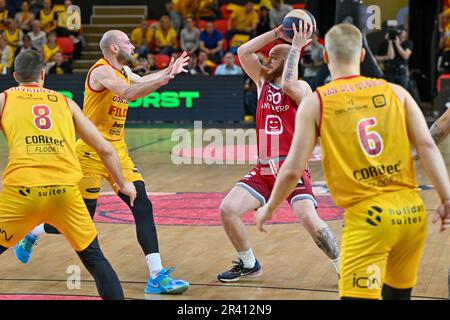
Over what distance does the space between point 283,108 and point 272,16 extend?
14.3m

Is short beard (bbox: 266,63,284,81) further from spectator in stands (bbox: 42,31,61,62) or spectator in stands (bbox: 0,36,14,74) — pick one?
spectator in stands (bbox: 0,36,14,74)

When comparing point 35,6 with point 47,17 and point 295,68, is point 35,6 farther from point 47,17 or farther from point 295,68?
point 295,68

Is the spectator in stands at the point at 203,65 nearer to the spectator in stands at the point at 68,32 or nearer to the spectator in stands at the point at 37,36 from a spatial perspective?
the spectator in stands at the point at 68,32

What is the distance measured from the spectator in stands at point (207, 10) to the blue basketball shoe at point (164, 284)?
649 inches

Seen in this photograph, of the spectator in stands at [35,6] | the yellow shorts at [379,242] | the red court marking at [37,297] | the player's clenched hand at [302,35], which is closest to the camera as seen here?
the yellow shorts at [379,242]

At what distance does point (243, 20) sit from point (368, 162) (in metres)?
18.0

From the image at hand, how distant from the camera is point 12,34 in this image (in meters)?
23.0

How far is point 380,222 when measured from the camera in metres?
4.95

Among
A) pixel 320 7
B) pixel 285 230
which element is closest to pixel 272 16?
pixel 320 7

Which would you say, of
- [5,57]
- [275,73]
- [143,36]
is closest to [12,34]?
[5,57]

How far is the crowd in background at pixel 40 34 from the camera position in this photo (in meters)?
22.1

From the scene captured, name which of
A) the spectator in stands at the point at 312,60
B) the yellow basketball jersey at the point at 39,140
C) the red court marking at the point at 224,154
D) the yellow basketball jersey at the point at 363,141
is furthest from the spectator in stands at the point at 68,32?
the yellow basketball jersey at the point at 363,141

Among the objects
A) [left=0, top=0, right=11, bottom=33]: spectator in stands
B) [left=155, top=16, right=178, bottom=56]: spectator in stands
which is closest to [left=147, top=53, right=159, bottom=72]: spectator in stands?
[left=155, top=16, right=178, bottom=56]: spectator in stands
